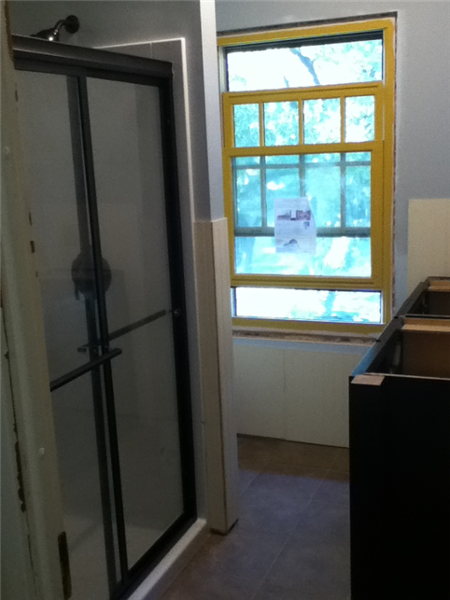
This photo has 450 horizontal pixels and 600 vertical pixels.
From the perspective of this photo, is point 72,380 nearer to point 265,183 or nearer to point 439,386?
point 439,386

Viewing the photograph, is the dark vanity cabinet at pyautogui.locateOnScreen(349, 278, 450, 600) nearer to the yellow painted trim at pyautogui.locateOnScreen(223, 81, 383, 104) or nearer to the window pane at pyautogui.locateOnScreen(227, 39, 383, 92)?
the yellow painted trim at pyautogui.locateOnScreen(223, 81, 383, 104)

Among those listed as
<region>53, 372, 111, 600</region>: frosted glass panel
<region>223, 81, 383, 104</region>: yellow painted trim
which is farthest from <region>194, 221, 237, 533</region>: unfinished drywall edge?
<region>223, 81, 383, 104</region>: yellow painted trim

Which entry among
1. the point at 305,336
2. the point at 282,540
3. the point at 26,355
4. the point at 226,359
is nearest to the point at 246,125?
the point at 305,336

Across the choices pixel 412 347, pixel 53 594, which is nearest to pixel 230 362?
pixel 412 347

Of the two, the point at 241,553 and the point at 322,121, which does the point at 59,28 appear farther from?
the point at 241,553

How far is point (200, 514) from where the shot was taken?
2.61 m

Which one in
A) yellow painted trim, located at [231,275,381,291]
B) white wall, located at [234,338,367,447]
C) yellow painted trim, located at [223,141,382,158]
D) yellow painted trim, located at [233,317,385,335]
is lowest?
white wall, located at [234,338,367,447]

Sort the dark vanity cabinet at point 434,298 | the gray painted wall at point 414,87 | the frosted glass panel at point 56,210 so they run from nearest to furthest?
the frosted glass panel at point 56,210
the dark vanity cabinet at point 434,298
the gray painted wall at point 414,87

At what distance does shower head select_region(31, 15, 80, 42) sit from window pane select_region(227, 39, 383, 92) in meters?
1.07

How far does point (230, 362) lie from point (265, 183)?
1174mm

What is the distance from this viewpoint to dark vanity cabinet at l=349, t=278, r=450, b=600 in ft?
4.82

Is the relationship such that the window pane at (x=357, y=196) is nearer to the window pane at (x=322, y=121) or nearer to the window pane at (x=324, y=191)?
the window pane at (x=324, y=191)

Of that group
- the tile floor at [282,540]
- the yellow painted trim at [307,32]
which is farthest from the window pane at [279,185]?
the tile floor at [282,540]

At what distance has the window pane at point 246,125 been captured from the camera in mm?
3254
